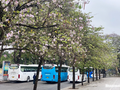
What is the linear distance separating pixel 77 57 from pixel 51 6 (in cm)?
528

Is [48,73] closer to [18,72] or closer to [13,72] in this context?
[18,72]

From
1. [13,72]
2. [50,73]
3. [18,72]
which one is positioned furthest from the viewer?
[13,72]

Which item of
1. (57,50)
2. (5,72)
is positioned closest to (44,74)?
(5,72)

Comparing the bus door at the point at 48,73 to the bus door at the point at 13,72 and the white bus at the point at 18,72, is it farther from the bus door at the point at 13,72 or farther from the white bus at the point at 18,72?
the bus door at the point at 13,72

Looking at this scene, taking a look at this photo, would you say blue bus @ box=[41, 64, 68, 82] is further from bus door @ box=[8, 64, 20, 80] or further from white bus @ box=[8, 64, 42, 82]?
bus door @ box=[8, 64, 20, 80]

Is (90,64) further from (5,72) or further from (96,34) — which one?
(5,72)

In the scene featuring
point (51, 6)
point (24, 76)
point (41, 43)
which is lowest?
point (24, 76)

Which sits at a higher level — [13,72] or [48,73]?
[13,72]

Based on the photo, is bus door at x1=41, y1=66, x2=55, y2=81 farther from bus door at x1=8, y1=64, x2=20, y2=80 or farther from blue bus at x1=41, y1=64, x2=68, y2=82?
bus door at x1=8, y1=64, x2=20, y2=80

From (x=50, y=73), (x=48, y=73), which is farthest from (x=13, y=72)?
(x=50, y=73)

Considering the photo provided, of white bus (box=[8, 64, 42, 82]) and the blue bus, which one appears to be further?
white bus (box=[8, 64, 42, 82])

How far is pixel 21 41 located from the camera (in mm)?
9367

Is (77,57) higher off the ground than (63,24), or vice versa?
(63,24)

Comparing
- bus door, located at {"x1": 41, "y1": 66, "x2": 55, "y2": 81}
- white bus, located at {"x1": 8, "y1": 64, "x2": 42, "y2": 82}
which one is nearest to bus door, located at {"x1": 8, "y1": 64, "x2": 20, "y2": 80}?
white bus, located at {"x1": 8, "y1": 64, "x2": 42, "y2": 82}
